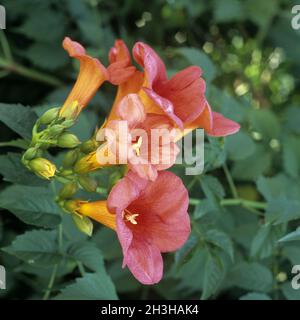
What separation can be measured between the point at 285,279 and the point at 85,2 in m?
2.03

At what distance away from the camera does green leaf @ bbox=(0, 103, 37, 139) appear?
2.27m

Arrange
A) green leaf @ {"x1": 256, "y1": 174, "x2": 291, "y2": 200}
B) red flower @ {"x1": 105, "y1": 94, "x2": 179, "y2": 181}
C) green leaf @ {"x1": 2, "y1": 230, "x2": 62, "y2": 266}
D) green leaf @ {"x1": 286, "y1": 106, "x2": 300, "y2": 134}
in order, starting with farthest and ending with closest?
1. green leaf @ {"x1": 286, "y1": 106, "x2": 300, "y2": 134}
2. green leaf @ {"x1": 256, "y1": 174, "x2": 291, "y2": 200}
3. green leaf @ {"x1": 2, "y1": 230, "x2": 62, "y2": 266}
4. red flower @ {"x1": 105, "y1": 94, "x2": 179, "y2": 181}

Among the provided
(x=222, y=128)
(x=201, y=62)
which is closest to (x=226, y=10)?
(x=201, y=62)

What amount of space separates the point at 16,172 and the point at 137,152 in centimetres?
54

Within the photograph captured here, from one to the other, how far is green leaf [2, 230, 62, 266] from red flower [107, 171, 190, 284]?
46 centimetres

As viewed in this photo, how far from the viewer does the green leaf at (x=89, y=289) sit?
2.22 metres

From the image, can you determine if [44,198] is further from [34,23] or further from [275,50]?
[275,50]

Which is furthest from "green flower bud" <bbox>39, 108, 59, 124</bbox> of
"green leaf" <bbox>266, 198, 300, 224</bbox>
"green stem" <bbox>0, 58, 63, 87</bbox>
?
"green stem" <bbox>0, 58, 63, 87</bbox>

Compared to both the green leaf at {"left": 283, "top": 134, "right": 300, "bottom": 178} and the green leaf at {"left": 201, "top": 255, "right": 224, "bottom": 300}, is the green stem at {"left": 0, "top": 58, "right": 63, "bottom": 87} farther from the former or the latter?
the green leaf at {"left": 201, "top": 255, "right": 224, "bottom": 300}

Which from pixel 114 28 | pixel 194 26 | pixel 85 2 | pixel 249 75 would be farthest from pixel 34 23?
pixel 249 75

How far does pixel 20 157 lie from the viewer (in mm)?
2344

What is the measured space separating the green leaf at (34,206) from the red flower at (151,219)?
1.20 feet

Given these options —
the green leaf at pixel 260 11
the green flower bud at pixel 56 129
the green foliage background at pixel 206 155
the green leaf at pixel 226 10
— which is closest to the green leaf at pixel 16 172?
Result: the green foliage background at pixel 206 155

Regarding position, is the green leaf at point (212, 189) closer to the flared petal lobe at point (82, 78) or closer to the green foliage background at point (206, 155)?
the green foliage background at point (206, 155)
